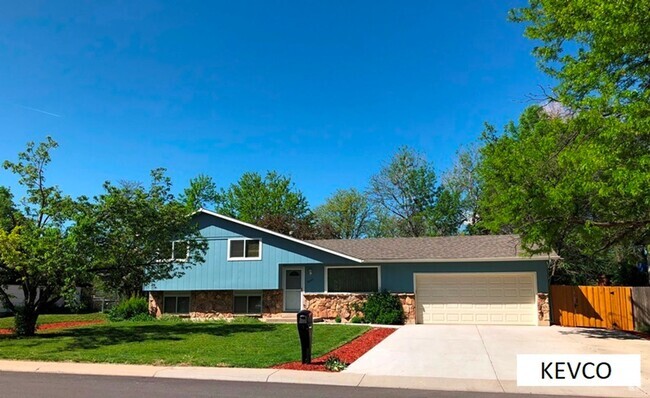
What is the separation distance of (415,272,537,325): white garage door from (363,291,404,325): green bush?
0.99 metres

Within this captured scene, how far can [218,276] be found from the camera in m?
23.2

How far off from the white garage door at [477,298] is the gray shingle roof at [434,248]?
0.86m

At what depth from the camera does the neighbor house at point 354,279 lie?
20453 millimetres

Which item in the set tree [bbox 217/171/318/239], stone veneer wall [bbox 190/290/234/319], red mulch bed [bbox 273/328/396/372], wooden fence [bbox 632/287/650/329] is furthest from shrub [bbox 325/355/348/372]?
tree [bbox 217/171/318/239]

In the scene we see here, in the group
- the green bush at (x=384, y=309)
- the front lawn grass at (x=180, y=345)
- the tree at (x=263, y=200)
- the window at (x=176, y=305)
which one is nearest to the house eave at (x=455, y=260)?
the green bush at (x=384, y=309)

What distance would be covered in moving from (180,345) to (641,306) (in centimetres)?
1583

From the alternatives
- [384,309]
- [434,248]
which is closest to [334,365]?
[384,309]

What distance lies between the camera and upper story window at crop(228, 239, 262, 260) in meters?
23.2

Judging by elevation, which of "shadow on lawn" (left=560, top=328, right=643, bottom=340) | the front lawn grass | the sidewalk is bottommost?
"shadow on lawn" (left=560, top=328, right=643, bottom=340)

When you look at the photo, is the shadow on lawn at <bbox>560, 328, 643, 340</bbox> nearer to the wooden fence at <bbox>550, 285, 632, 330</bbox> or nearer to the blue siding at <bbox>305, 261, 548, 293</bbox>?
the wooden fence at <bbox>550, 285, 632, 330</bbox>

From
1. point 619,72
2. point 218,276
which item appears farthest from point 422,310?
point 619,72

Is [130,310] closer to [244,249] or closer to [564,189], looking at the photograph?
[244,249]

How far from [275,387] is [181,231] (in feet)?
32.7

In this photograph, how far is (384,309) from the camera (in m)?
20.7
